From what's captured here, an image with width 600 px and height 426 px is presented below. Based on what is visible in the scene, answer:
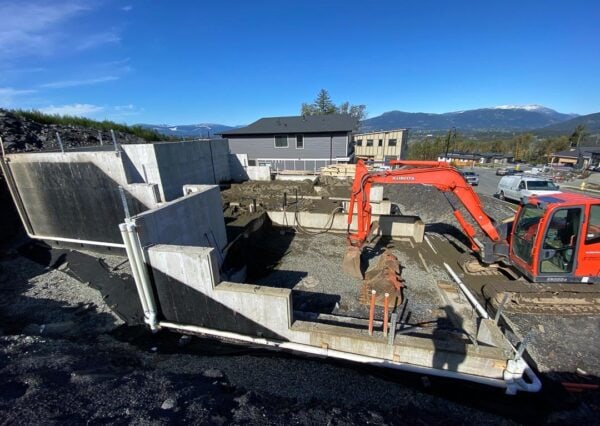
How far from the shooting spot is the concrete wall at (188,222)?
18.2ft

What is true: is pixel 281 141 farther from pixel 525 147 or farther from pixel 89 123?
pixel 525 147

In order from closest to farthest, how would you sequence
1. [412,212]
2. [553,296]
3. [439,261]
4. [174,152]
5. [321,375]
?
[321,375], [553,296], [439,261], [174,152], [412,212]

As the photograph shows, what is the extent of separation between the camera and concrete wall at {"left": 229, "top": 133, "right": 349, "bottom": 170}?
22.7 m

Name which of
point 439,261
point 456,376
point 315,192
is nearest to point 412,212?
point 315,192

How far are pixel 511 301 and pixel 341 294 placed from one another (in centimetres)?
436

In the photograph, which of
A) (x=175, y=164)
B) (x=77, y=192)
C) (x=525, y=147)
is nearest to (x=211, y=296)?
(x=77, y=192)

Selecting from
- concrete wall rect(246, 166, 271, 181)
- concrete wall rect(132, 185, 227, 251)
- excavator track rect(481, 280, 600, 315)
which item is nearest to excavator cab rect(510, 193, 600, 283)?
excavator track rect(481, 280, 600, 315)

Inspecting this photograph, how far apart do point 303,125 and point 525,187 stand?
17.7 meters

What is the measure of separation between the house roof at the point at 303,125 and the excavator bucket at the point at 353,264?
16.2 m

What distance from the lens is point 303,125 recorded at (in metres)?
24.2

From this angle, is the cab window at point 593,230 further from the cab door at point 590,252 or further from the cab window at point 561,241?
the cab window at point 561,241

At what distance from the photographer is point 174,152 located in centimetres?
1186

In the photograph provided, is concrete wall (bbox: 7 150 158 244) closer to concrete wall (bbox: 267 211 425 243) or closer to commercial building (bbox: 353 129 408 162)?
concrete wall (bbox: 267 211 425 243)

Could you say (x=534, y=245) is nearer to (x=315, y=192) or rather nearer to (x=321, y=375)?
(x=321, y=375)
